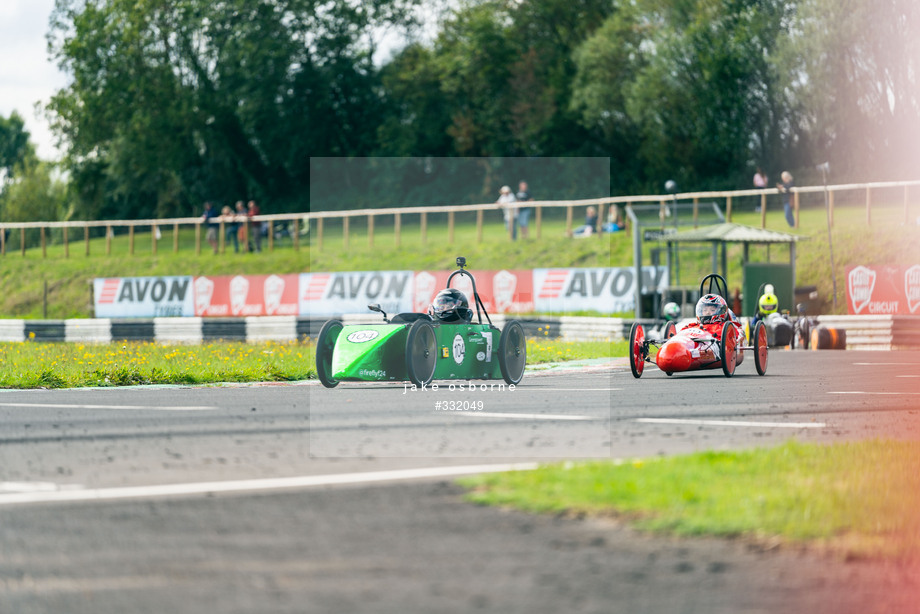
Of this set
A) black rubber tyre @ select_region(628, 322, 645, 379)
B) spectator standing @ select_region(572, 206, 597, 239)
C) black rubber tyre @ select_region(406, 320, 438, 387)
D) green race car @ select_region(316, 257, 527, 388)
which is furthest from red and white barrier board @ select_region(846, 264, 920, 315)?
black rubber tyre @ select_region(406, 320, 438, 387)

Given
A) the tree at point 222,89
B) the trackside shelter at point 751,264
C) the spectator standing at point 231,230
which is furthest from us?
the tree at point 222,89

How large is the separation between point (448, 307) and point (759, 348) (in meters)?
6.09

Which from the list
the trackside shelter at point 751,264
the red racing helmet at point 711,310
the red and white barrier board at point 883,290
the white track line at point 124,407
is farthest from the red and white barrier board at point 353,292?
the white track line at point 124,407

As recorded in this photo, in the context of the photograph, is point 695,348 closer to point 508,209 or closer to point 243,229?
point 508,209

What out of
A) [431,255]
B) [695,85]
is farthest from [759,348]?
[695,85]

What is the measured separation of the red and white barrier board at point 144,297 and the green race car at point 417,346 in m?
25.4

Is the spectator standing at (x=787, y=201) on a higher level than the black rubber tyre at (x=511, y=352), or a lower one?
higher

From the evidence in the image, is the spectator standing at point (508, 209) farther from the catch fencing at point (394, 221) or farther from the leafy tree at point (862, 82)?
the leafy tree at point (862, 82)

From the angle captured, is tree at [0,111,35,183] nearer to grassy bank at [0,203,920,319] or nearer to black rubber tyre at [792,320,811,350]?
grassy bank at [0,203,920,319]

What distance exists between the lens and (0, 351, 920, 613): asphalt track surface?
16.5 ft

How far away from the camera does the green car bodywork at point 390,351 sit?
543 inches

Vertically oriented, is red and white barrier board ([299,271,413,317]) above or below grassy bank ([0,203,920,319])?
below

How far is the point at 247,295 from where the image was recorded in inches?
1479

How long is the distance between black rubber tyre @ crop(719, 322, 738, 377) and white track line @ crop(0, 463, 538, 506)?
9385 mm
